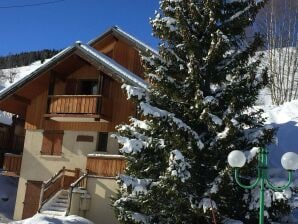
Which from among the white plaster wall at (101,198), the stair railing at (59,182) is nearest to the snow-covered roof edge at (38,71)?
the stair railing at (59,182)

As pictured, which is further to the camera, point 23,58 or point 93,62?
point 23,58

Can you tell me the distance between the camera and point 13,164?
80.8ft

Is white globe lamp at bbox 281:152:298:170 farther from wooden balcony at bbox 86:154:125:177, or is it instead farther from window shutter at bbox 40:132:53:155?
window shutter at bbox 40:132:53:155

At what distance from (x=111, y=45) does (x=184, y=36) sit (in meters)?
12.9

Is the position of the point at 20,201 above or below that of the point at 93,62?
below

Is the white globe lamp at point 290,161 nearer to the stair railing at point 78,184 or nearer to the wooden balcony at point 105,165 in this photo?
the wooden balcony at point 105,165

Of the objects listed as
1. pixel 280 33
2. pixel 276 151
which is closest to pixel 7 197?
pixel 276 151

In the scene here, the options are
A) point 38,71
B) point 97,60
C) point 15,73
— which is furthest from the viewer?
point 15,73

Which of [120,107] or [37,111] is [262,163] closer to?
[120,107]

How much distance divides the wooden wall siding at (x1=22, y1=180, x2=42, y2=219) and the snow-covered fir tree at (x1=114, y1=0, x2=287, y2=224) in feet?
32.0

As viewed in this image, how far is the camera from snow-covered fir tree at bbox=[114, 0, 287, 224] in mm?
13117

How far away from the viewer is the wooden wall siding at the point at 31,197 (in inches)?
925

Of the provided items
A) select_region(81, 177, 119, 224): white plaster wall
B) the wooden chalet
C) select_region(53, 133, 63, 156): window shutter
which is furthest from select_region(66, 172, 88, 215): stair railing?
select_region(53, 133, 63, 156): window shutter

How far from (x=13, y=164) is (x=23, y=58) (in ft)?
314
